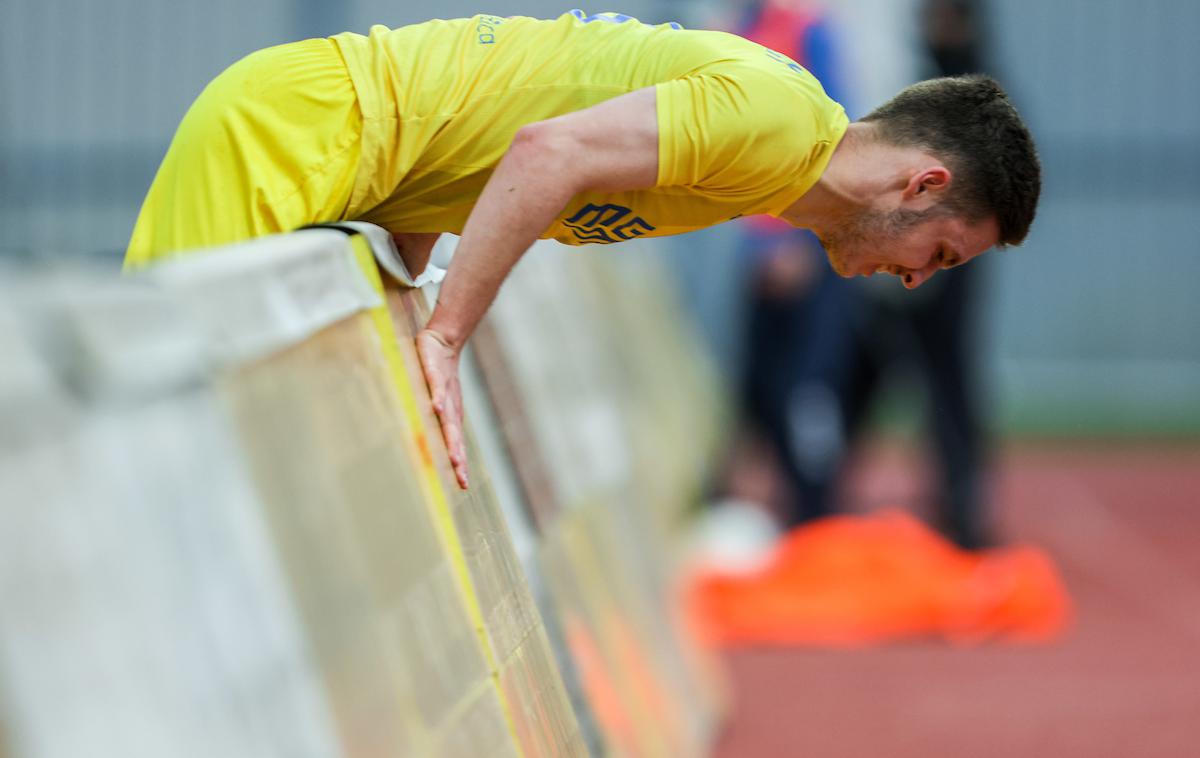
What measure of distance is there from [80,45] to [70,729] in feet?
42.4

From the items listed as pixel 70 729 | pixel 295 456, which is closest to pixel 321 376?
pixel 295 456

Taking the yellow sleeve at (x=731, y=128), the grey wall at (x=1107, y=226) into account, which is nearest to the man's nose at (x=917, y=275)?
the yellow sleeve at (x=731, y=128)

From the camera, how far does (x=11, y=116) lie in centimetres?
1327

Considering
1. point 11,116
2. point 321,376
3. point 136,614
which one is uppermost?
point 136,614

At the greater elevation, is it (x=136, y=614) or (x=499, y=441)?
(x=136, y=614)

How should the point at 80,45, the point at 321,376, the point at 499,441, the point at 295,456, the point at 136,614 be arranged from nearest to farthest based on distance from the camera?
the point at 136,614, the point at 295,456, the point at 321,376, the point at 499,441, the point at 80,45

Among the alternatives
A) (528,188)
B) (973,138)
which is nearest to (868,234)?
(973,138)

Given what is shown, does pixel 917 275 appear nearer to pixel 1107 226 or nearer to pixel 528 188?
pixel 528 188

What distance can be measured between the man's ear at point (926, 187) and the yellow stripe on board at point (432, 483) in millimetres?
1112

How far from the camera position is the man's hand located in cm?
295

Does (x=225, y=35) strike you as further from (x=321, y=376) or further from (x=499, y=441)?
(x=321, y=376)

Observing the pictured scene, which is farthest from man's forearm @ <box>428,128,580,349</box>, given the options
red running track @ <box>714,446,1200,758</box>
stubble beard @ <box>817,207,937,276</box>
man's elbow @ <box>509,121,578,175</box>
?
red running track @ <box>714,446,1200,758</box>

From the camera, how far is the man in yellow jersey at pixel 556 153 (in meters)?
3.03

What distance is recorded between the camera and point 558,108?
10.7 ft
